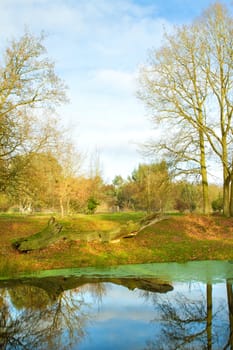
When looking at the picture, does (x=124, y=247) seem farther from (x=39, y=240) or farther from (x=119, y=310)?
(x=119, y=310)

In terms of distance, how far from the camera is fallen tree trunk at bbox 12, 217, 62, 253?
17594 mm

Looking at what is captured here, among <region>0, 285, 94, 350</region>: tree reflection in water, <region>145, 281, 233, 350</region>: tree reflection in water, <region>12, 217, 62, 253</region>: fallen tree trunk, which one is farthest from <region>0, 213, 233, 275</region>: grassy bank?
<region>145, 281, 233, 350</region>: tree reflection in water

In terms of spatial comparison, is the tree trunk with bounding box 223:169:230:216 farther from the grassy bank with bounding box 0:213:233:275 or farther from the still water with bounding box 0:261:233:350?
the still water with bounding box 0:261:233:350

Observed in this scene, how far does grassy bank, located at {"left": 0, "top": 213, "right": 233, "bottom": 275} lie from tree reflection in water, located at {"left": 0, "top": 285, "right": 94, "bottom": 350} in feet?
13.4

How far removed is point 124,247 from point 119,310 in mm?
9961

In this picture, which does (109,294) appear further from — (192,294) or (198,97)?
(198,97)

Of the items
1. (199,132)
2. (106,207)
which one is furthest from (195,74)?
(106,207)

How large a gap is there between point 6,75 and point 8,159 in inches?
220

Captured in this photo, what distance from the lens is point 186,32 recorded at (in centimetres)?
3183

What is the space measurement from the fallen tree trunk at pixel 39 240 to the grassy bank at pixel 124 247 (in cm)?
28

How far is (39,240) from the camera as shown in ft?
59.1

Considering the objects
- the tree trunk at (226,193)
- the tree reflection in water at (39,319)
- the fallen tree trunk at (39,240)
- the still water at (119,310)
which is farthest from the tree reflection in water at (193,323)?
the tree trunk at (226,193)

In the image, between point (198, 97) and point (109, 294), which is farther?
point (198, 97)

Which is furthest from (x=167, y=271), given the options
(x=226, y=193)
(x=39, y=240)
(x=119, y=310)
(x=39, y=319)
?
(x=226, y=193)
